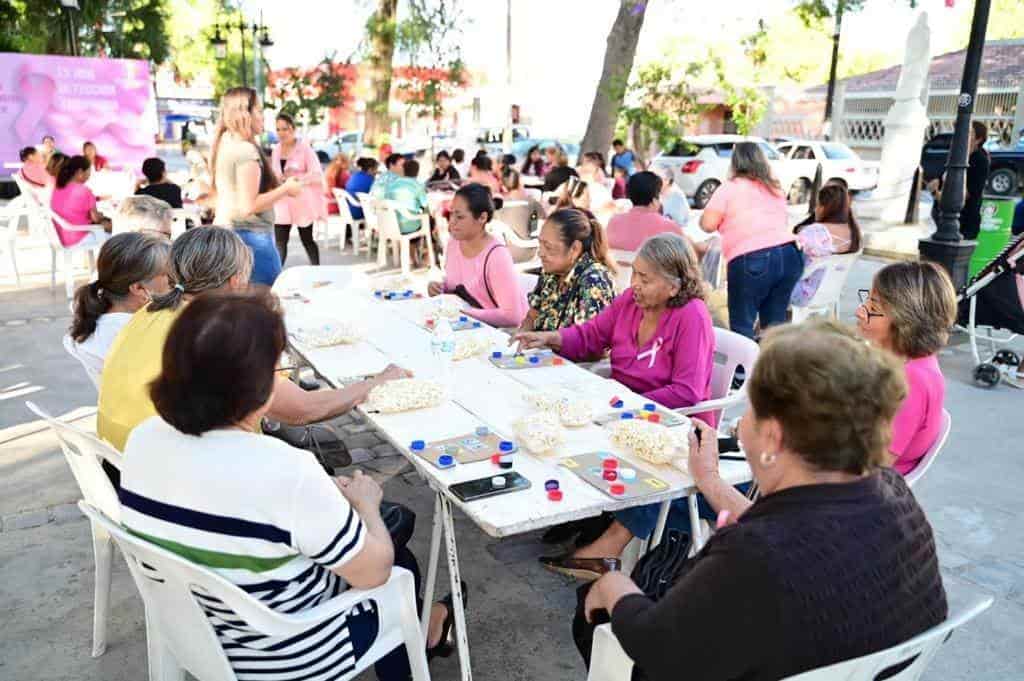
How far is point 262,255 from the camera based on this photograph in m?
5.17

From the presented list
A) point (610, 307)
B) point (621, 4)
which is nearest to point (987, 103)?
point (621, 4)

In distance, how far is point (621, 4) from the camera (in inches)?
445

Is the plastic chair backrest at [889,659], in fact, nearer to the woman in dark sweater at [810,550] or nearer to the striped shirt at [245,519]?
the woman in dark sweater at [810,550]

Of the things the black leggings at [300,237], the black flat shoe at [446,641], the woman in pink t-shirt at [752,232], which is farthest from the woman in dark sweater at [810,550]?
the black leggings at [300,237]

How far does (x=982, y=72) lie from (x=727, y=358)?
1088 inches

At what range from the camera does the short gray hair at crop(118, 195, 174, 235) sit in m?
4.52

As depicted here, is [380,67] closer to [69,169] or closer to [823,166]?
[823,166]

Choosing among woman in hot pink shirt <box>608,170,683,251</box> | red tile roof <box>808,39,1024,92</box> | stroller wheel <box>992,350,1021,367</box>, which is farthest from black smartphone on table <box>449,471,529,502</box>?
red tile roof <box>808,39,1024,92</box>

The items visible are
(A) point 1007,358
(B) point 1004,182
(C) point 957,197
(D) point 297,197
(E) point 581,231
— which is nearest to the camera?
(E) point 581,231

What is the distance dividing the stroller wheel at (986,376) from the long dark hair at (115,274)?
510 centimetres

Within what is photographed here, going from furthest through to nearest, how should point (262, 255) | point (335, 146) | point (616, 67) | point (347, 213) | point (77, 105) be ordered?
point (335, 146) → point (77, 105) → point (616, 67) → point (347, 213) → point (262, 255)

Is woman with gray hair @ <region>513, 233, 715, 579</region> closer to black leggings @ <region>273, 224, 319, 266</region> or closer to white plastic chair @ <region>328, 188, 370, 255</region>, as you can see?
black leggings @ <region>273, 224, 319, 266</region>

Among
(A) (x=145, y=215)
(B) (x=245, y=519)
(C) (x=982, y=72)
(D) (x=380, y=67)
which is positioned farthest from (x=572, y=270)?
(C) (x=982, y=72)

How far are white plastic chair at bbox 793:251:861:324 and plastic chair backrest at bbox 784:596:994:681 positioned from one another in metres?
4.57
